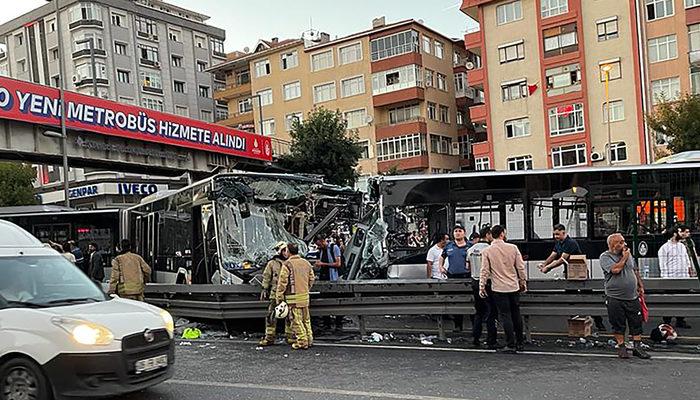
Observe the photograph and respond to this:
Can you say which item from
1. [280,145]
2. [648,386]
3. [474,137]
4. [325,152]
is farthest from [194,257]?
[474,137]

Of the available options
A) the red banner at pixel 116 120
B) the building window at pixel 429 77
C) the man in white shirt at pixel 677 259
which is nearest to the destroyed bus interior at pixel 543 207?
the man in white shirt at pixel 677 259

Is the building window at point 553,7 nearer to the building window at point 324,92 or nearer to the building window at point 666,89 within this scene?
the building window at point 666,89

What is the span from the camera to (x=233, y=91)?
64500mm

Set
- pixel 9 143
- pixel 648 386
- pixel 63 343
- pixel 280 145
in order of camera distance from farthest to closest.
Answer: pixel 280 145 → pixel 9 143 → pixel 648 386 → pixel 63 343

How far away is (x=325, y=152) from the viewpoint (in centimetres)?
3919

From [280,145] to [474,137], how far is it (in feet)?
59.7

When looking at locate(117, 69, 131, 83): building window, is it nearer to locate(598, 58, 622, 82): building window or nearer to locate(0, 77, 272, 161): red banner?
locate(0, 77, 272, 161): red banner

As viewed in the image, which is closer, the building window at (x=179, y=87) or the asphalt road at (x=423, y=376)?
the asphalt road at (x=423, y=376)

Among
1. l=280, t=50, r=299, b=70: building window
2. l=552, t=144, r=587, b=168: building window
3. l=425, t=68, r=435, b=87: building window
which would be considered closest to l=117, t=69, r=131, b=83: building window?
l=280, t=50, r=299, b=70: building window

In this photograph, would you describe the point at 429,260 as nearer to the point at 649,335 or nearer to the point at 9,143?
the point at 649,335

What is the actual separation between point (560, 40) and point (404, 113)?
1462 cm

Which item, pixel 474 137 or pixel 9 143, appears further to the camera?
pixel 474 137

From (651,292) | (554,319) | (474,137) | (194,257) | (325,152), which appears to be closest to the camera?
(651,292)

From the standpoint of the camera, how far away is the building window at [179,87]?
67.0 meters
